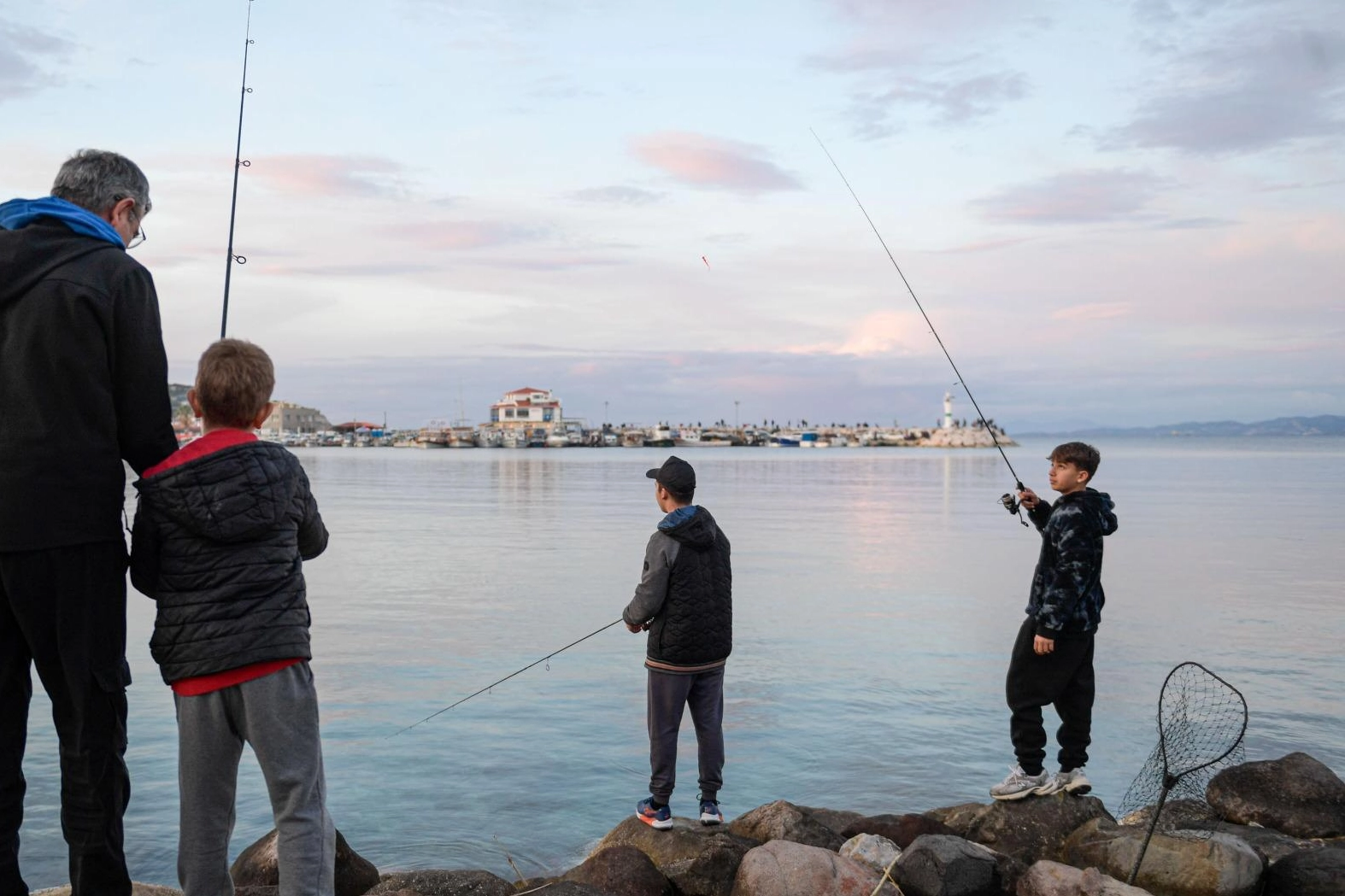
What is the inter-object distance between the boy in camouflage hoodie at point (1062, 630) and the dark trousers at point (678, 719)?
1.60 meters

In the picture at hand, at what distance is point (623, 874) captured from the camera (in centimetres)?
486

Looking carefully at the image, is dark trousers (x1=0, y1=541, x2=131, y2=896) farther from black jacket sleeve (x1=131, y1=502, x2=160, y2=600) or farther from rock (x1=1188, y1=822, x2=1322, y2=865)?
rock (x1=1188, y1=822, x2=1322, y2=865)

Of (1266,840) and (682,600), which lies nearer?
(682,600)

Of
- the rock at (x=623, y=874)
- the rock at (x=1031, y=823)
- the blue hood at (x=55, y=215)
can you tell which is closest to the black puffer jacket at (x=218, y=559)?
the blue hood at (x=55, y=215)

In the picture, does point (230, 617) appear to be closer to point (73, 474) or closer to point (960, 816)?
point (73, 474)

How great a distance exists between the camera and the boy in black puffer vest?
317 centimetres

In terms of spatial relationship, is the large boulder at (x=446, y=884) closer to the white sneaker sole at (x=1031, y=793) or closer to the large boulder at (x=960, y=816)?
the large boulder at (x=960, y=816)

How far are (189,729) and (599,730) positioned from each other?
18.2 ft

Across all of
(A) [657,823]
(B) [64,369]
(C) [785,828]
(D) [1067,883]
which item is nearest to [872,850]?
(C) [785,828]

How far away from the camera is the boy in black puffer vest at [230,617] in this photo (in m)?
3.17

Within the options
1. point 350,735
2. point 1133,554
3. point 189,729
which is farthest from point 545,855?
point 1133,554

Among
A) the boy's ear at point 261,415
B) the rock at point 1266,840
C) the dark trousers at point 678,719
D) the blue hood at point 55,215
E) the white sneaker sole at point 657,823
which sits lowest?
the rock at point 1266,840

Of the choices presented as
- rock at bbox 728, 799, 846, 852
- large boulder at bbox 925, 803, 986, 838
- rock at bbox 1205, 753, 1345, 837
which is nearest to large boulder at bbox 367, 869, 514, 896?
rock at bbox 728, 799, 846, 852

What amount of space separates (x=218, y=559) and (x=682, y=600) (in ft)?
8.69
